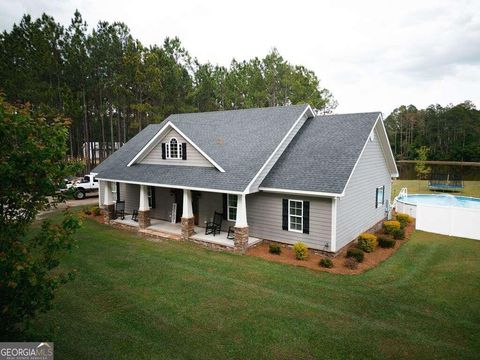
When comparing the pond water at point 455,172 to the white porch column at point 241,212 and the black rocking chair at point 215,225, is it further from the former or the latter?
the white porch column at point 241,212

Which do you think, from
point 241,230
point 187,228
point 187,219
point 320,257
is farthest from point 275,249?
point 187,219

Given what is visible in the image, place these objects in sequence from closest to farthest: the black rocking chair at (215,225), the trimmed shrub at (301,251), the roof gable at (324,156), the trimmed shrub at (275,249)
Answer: the trimmed shrub at (301,251)
the roof gable at (324,156)
the trimmed shrub at (275,249)
the black rocking chair at (215,225)

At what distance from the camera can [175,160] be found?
1756cm

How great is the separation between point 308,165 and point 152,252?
8.34m

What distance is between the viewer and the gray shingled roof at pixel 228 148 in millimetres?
14961

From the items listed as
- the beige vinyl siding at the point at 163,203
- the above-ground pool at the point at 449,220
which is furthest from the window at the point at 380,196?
the beige vinyl siding at the point at 163,203

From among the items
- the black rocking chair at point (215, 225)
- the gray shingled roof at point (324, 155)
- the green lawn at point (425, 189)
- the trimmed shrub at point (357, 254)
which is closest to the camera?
the trimmed shrub at point (357, 254)

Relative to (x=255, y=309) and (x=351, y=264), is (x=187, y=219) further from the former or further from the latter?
(x=351, y=264)

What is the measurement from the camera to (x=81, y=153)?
48344 mm

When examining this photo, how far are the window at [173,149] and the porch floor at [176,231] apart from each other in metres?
4.05

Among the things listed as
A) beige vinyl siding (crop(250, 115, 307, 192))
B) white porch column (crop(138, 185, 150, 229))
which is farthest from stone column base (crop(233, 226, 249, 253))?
white porch column (crop(138, 185, 150, 229))

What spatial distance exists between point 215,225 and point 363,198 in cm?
796

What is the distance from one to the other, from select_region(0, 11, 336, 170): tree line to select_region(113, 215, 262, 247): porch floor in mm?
12085

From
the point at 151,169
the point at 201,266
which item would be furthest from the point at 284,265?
the point at 151,169
